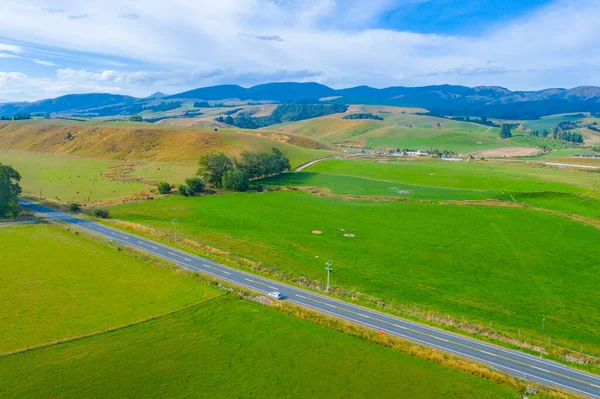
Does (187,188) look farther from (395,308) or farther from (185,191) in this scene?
(395,308)

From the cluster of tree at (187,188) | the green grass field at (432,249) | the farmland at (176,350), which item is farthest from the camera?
the cluster of tree at (187,188)

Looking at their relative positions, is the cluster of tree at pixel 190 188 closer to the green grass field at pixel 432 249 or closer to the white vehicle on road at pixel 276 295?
the green grass field at pixel 432 249

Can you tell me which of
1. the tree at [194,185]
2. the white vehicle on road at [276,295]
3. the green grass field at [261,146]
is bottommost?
the white vehicle on road at [276,295]

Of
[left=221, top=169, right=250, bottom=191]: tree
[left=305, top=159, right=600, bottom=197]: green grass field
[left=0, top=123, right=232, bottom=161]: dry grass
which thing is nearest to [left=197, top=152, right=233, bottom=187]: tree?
[left=221, top=169, right=250, bottom=191]: tree

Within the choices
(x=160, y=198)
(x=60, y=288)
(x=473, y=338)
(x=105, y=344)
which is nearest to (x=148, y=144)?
(x=160, y=198)

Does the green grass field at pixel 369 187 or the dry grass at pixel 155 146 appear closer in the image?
the green grass field at pixel 369 187

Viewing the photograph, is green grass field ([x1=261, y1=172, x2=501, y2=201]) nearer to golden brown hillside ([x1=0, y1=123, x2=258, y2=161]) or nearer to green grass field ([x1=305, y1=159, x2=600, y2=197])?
green grass field ([x1=305, y1=159, x2=600, y2=197])

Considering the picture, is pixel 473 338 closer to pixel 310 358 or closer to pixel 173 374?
pixel 310 358

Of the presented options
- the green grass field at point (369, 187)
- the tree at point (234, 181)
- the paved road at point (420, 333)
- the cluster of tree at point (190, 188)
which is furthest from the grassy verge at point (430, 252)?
the tree at point (234, 181)
